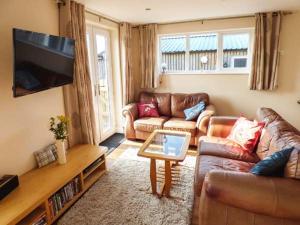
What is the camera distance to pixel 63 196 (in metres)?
2.25

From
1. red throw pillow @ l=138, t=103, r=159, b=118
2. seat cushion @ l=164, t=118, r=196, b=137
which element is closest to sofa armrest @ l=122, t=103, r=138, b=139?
red throw pillow @ l=138, t=103, r=159, b=118

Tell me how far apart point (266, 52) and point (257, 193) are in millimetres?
3065

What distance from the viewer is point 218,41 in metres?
4.21

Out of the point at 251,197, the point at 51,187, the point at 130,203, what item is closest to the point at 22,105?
the point at 51,187

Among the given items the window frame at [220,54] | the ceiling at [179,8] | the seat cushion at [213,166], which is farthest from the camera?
the window frame at [220,54]

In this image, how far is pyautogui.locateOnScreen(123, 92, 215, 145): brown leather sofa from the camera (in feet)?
11.9

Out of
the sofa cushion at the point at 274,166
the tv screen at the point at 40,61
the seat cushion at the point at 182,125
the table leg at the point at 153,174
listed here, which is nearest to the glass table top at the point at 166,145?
the table leg at the point at 153,174

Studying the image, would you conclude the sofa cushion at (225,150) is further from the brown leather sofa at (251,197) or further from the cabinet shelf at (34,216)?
the cabinet shelf at (34,216)

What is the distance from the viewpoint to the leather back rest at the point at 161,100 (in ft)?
14.3

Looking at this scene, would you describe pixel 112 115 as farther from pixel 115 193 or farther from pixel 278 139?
pixel 278 139

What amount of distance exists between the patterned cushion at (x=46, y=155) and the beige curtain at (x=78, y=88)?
371 mm

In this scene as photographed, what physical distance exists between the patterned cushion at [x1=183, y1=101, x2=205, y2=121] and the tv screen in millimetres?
2157

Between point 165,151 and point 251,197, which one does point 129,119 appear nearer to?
point 165,151

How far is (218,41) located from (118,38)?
1.95 meters
